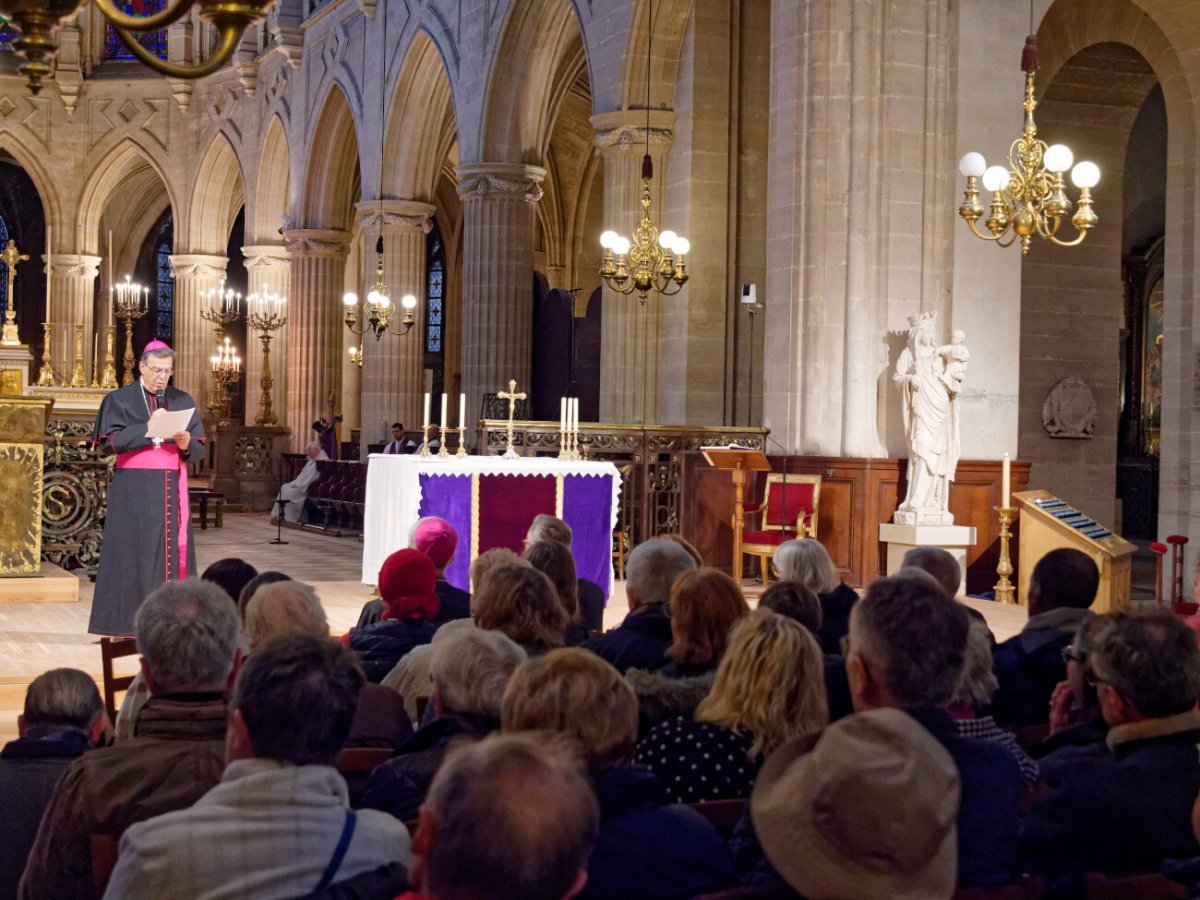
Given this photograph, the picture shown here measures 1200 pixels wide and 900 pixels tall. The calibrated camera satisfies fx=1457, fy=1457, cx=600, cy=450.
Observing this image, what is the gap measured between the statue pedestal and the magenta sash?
5288 mm

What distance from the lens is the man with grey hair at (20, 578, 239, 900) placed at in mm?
2576

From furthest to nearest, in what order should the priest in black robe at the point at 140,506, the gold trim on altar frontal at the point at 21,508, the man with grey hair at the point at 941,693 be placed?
the gold trim on altar frontal at the point at 21,508
the priest in black robe at the point at 140,506
the man with grey hair at the point at 941,693

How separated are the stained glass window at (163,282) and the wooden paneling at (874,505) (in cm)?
2580

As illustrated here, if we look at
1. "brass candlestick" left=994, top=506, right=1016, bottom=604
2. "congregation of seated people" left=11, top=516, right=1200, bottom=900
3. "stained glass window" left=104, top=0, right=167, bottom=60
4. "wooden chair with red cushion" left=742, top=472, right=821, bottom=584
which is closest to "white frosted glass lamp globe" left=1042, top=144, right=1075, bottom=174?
"brass candlestick" left=994, top=506, right=1016, bottom=604

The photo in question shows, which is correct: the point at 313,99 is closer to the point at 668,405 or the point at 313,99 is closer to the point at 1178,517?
the point at 668,405

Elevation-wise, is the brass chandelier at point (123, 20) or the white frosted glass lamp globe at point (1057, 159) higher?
the white frosted glass lamp globe at point (1057, 159)

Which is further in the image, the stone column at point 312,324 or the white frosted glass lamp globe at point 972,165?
the stone column at point 312,324

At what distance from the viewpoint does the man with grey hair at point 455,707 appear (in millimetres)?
2844

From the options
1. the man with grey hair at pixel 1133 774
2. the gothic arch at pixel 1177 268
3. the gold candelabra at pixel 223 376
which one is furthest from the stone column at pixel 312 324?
the man with grey hair at pixel 1133 774

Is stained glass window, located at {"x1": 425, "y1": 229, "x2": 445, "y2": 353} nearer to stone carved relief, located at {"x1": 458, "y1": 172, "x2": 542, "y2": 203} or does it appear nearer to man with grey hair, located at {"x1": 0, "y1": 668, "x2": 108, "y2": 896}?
stone carved relief, located at {"x1": 458, "y1": 172, "x2": 542, "y2": 203}

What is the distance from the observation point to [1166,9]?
11.9 metres

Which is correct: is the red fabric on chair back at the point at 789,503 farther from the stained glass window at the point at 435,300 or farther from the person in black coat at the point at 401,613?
the stained glass window at the point at 435,300

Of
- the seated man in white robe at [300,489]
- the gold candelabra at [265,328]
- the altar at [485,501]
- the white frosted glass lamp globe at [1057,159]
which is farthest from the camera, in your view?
the gold candelabra at [265,328]

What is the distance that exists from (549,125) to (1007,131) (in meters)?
8.01
